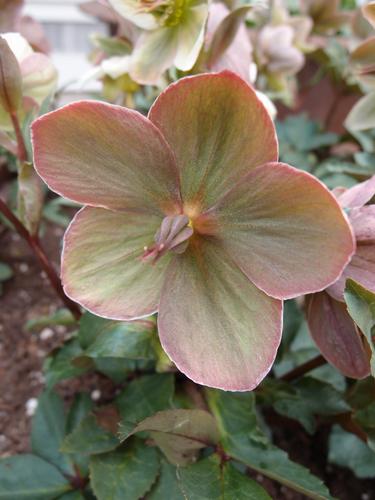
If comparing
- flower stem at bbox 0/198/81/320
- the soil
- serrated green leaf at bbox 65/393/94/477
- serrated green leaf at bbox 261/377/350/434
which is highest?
flower stem at bbox 0/198/81/320

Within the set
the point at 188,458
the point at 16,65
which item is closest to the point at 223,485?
the point at 188,458

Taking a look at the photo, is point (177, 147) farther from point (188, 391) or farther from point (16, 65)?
point (188, 391)

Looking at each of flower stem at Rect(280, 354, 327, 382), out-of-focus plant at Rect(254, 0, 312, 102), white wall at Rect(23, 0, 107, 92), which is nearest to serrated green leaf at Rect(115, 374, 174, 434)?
flower stem at Rect(280, 354, 327, 382)

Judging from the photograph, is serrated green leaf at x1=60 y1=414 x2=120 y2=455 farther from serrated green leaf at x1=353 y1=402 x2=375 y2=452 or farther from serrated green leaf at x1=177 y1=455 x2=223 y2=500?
serrated green leaf at x1=353 y1=402 x2=375 y2=452

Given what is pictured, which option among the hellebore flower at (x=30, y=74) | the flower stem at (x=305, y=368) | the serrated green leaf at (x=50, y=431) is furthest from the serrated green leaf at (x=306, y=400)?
the hellebore flower at (x=30, y=74)

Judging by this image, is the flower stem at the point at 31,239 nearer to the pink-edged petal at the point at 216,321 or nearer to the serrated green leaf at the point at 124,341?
the serrated green leaf at the point at 124,341
